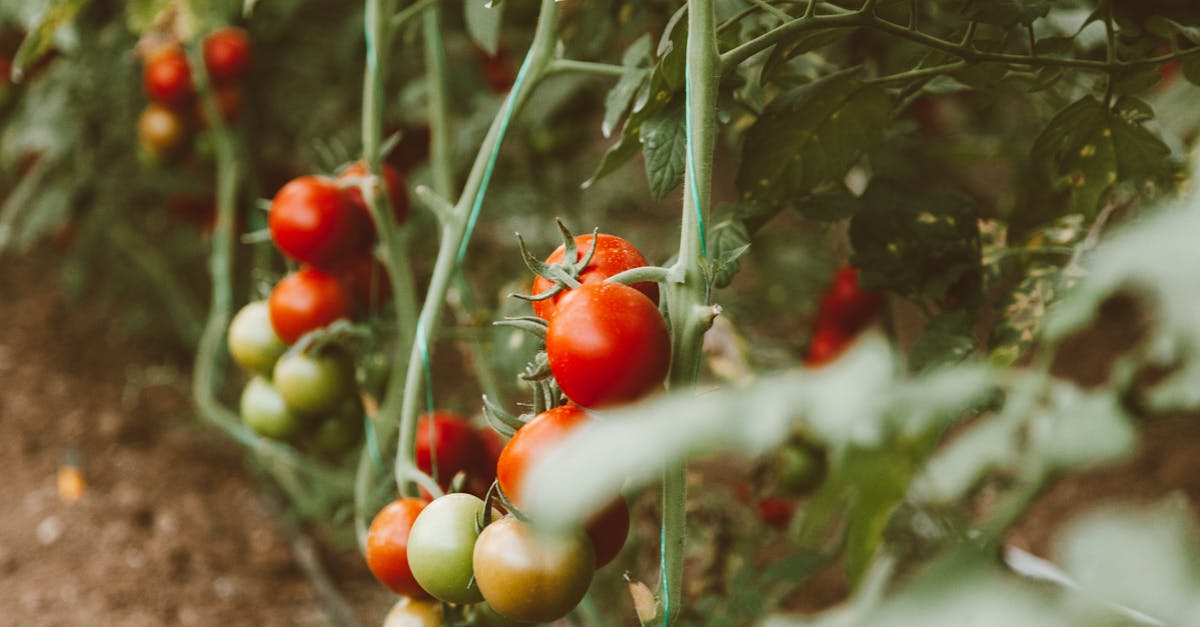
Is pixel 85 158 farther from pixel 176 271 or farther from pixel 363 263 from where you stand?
pixel 363 263

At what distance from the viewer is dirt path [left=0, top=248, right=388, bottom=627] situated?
1.32m

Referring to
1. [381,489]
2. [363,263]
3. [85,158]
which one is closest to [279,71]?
[85,158]

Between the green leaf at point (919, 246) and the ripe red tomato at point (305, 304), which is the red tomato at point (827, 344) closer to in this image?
the green leaf at point (919, 246)

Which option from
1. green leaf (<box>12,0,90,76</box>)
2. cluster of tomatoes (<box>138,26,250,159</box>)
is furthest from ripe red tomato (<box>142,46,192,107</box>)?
green leaf (<box>12,0,90,76</box>)

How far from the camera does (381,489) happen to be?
86 cm

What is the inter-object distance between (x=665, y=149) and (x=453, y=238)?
0.24m

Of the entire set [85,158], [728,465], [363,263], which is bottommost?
[728,465]

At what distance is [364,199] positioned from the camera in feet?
3.02

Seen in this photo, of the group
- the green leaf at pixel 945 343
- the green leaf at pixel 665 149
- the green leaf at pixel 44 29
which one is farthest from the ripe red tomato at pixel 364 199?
the green leaf at pixel 945 343

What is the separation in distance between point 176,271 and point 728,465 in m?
1.16

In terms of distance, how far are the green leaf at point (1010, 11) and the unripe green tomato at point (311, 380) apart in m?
0.63

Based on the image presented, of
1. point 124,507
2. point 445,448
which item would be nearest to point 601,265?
point 445,448

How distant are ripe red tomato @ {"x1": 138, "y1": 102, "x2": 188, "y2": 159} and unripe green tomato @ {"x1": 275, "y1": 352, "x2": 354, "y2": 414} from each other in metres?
0.68

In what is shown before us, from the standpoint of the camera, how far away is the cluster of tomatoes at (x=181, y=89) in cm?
140
